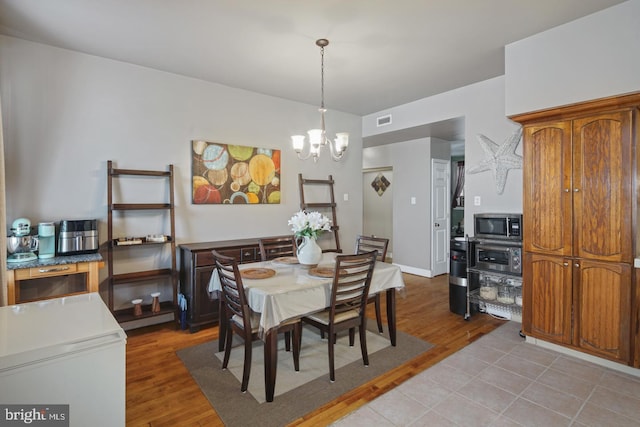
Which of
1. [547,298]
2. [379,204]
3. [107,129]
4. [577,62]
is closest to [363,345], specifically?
[547,298]

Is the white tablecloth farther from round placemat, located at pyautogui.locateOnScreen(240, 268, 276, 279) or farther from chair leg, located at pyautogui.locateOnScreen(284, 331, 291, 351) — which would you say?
chair leg, located at pyautogui.locateOnScreen(284, 331, 291, 351)

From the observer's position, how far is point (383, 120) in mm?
5125

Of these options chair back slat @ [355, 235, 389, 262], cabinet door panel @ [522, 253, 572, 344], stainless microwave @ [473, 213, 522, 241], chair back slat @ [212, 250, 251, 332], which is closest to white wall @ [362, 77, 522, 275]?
stainless microwave @ [473, 213, 522, 241]

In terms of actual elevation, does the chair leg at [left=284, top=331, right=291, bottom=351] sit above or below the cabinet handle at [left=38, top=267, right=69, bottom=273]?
below

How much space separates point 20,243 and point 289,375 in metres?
2.47

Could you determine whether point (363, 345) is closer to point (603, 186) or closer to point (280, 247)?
point (280, 247)

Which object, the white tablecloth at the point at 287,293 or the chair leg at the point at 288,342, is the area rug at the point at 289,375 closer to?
the chair leg at the point at 288,342

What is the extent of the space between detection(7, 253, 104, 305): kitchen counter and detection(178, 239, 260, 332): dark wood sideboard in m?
0.81

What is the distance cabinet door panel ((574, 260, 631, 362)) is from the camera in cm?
248

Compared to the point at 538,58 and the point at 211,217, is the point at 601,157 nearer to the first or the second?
the point at 538,58

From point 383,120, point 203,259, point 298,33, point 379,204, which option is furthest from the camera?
point 379,204

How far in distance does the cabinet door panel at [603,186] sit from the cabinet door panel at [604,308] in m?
0.11

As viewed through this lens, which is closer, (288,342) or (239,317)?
(239,317)

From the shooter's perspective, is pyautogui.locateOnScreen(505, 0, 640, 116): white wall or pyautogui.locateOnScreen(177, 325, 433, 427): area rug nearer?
pyautogui.locateOnScreen(177, 325, 433, 427): area rug
